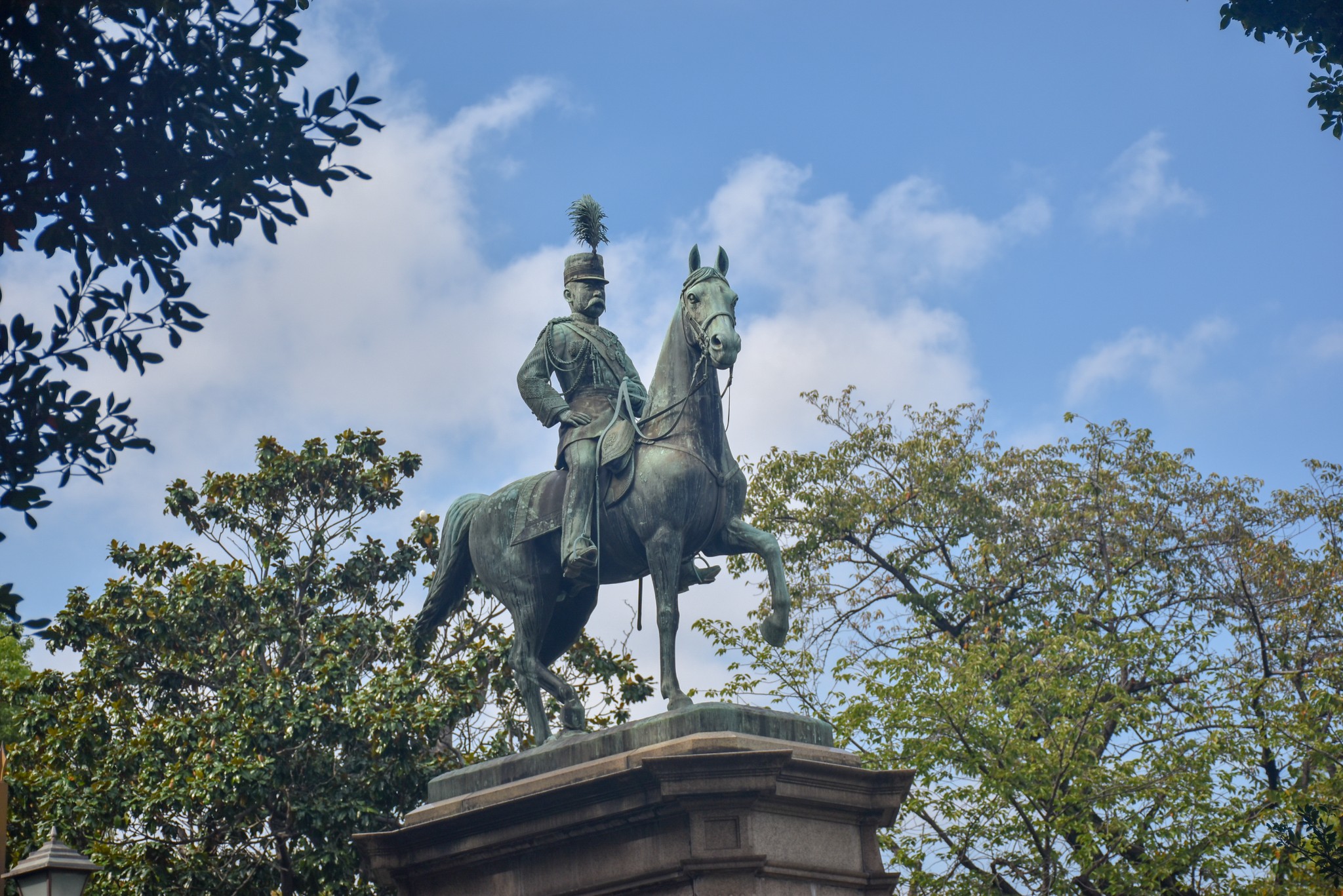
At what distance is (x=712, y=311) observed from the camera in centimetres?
922

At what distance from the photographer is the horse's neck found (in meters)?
9.46

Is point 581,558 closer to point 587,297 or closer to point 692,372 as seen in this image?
point 692,372

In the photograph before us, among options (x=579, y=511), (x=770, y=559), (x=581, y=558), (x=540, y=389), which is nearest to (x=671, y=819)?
(x=770, y=559)

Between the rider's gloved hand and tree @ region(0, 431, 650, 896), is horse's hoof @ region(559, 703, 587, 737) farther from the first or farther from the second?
tree @ region(0, 431, 650, 896)

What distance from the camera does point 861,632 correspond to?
2428 centimetres

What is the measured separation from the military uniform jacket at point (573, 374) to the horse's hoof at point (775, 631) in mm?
1713

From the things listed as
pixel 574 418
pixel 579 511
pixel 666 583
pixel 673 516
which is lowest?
pixel 666 583

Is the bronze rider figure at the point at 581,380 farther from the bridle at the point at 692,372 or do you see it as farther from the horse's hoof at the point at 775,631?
the horse's hoof at the point at 775,631

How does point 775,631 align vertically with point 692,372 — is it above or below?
below

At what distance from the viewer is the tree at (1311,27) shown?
8766 millimetres

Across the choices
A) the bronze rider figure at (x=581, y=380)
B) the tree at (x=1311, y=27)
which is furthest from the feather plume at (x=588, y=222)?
the tree at (x=1311, y=27)

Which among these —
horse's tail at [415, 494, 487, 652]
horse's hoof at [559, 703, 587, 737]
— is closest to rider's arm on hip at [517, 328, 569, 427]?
horse's tail at [415, 494, 487, 652]

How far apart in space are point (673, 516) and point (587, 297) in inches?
78.4

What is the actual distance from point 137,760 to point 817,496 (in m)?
11.5
